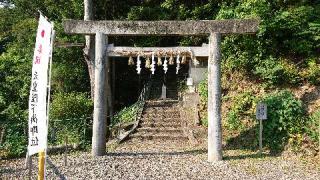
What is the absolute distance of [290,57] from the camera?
15.6 m

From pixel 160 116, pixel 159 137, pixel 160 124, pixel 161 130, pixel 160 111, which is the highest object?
pixel 160 111

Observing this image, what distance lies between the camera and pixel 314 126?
480 inches

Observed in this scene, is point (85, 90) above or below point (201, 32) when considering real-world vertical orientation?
below

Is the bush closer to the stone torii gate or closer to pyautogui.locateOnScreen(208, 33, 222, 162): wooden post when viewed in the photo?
the stone torii gate

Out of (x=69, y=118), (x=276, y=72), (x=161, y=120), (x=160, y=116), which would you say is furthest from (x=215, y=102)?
(x=69, y=118)

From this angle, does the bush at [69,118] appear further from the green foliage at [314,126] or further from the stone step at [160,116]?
the green foliage at [314,126]

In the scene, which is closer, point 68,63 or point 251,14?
point 251,14

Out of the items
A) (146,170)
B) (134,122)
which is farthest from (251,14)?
(146,170)

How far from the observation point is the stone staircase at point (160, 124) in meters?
14.8

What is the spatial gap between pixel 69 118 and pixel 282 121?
849 cm

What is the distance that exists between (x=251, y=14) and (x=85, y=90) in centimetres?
1042

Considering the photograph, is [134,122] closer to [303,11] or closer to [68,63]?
[68,63]

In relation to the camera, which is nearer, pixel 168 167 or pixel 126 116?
pixel 168 167

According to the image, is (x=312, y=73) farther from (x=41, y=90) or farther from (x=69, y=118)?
(x=41, y=90)
